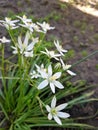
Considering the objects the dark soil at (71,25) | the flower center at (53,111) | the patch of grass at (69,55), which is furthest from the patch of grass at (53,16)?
the flower center at (53,111)

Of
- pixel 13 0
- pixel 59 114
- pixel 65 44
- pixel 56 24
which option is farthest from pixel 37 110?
pixel 13 0

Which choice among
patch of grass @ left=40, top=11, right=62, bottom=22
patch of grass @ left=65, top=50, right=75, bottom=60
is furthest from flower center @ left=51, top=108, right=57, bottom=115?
patch of grass @ left=40, top=11, right=62, bottom=22

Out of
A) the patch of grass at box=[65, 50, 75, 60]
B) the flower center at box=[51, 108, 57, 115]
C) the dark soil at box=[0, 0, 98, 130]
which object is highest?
the flower center at box=[51, 108, 57, 115]

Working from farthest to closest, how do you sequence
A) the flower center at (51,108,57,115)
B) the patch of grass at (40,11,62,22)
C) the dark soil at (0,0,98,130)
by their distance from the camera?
the patch of grass at (40,11,62,22) < the dark soil at (0,0,98,130) < the flower center at (51,108,57,115)

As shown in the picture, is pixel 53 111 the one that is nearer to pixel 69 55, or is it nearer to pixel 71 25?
pixel 69 55

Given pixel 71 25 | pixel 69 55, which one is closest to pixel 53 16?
pixel 71 25

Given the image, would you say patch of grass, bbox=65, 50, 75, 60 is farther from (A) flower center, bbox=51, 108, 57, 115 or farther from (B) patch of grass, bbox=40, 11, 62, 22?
(A) flower center, bbox=51, 108, 57, 115

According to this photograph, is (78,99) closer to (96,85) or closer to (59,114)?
(96,85)

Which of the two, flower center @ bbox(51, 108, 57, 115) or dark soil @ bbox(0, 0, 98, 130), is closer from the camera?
flower center @ bbox(51, 108, 57, 115)

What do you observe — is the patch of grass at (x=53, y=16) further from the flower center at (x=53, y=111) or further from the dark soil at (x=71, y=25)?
the flower center at (x=53, y=111)
